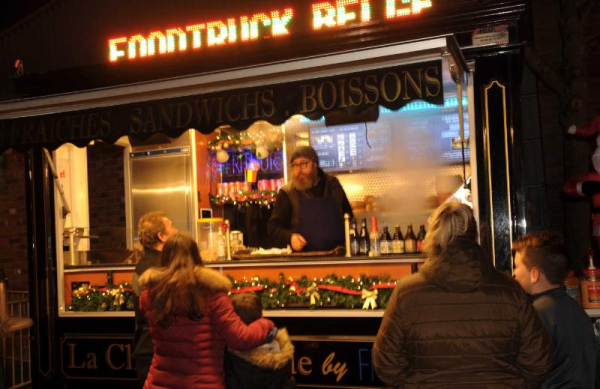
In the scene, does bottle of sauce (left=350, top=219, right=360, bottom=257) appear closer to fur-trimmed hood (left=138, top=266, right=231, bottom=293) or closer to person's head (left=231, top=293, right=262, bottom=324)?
person's head (left=231, top=293, right=262, bottom=324)

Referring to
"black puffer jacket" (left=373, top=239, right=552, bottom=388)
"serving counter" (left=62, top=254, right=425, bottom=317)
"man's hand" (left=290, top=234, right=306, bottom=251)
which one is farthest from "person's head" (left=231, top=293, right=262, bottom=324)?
"man's hand" (left=290, top=234, right=306, bottom=251)

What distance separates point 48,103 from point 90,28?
1899mm

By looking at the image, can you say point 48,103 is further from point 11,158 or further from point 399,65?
point 11,158

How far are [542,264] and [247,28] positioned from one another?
15.4ft

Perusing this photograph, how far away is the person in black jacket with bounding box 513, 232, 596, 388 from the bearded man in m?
4.04

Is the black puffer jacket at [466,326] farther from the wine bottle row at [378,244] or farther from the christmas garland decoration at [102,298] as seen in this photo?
the christmas garland decoration at [102,298]

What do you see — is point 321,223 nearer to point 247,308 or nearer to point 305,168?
point 305,168

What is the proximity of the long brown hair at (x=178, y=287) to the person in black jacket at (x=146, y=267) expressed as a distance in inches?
33.7

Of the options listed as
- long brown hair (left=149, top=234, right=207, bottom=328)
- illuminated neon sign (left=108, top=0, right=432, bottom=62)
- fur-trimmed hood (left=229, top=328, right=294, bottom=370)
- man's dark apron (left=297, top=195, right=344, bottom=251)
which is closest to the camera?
long brown hair (left=149, top=234, right=207, bottom=328)

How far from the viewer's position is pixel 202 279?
4062mm

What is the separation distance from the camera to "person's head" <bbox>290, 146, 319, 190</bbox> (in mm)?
7840

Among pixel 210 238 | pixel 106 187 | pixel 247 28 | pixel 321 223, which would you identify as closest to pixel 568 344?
pixel 321 223

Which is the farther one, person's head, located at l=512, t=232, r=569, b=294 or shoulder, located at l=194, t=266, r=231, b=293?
shoulder, located at l=194, t=266, r=231, b=293

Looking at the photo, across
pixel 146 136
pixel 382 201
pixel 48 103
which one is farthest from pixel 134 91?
pixel 382 201
